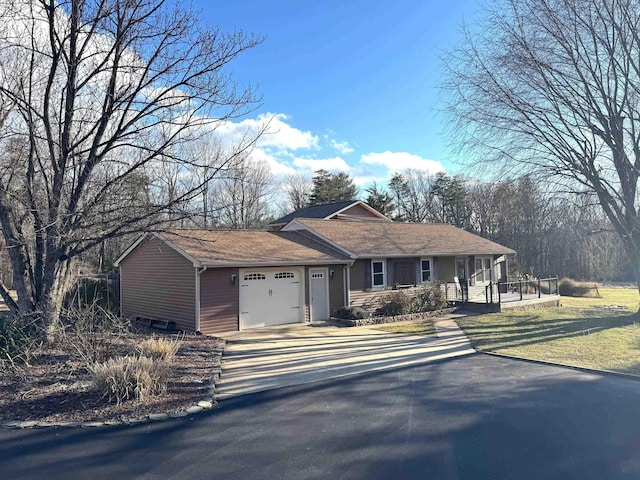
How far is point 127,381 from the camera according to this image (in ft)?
22.7

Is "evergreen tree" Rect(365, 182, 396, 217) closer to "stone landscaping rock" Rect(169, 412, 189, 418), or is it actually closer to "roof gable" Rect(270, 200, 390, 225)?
"roof gable" Rect(270, 200, 390, 225)

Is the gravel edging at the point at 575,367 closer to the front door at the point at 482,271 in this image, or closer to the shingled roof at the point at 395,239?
the shingled roof at the point at 395,239

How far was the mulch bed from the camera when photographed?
6379 millimetres

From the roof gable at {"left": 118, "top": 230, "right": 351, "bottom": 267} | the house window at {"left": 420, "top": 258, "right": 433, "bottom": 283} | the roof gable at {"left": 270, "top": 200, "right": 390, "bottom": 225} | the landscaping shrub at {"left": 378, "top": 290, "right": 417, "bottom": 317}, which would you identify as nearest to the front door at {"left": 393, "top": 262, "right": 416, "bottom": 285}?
the house window at {"left": 420, "top": 258, "right": 433, "bottom": 283}

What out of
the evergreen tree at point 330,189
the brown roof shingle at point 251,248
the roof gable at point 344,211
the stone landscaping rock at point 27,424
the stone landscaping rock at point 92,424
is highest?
the evergreen tree at point 330,189

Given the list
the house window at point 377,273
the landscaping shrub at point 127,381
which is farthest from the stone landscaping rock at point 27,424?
the house window at point 377,273

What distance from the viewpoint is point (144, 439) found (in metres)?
5.53

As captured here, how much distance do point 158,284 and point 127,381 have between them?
33.9 feet

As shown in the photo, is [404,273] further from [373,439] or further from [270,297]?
[373,439]

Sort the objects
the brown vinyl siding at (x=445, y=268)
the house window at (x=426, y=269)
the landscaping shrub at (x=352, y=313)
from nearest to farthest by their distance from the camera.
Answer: the landscaping shrub at (x=352, y=313)
the house window at (x=426, y=269)
the brown vinyl siding at (x=445, y=268)

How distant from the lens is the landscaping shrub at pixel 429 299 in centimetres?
1856

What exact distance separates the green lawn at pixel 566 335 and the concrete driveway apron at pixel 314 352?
3.29 feet

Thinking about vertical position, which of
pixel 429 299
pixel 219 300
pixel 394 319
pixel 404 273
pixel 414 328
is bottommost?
pixel 414 328

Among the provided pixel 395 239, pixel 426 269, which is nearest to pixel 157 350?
pixel 395 239
